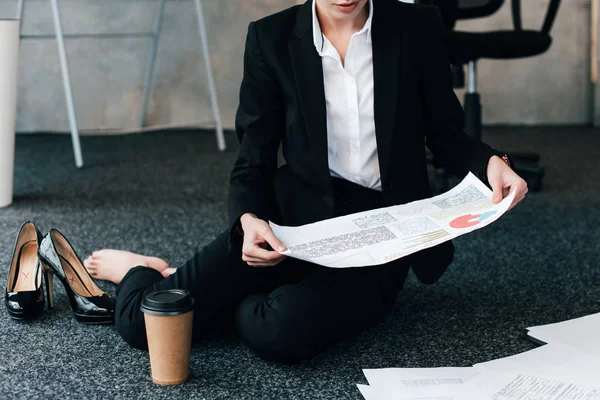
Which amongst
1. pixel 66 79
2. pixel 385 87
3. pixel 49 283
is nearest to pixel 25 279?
pixel 49 283

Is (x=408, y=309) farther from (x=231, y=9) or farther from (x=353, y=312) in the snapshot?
(x=231, y=9)

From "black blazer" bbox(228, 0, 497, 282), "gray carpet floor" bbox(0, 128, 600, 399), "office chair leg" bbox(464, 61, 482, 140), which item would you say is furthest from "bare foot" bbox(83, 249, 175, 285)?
"office chair leg" bbox(464, 61, 482, 140)

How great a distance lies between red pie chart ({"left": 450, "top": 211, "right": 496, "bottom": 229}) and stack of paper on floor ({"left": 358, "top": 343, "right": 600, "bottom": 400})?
0.22 metres

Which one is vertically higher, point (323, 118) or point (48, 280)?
point (323, 118)

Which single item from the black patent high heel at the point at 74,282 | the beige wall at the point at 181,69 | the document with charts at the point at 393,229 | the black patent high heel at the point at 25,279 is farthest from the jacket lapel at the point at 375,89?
the beige wall at the point at 181,69

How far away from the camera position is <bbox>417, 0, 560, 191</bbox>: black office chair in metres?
2.42

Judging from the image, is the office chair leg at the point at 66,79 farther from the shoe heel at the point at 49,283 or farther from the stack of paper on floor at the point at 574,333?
the stack of paper on floor at the point at 574,333

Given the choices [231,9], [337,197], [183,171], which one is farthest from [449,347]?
[231,9]

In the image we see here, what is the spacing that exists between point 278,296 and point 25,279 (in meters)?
0.56

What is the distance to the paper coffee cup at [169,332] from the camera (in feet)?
3.45

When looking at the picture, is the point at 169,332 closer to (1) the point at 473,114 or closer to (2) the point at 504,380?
(2) the point at 504,380

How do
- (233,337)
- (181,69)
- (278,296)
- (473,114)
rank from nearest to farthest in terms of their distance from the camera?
1. (278,296)
2. (233,337)
3. (473,114)
4. (181,69)

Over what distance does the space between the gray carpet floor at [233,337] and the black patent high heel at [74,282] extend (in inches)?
1.2

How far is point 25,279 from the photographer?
146cm
